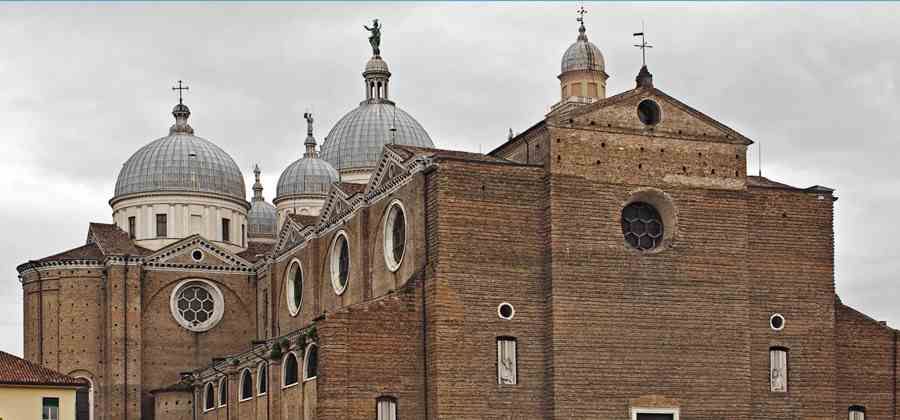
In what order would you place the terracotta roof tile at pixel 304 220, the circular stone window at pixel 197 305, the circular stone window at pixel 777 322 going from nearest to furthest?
1. the circular stone window at pixel 777 322
2. the terracotta roof tile at pixel 304 220
3. the circular stone window at pixel 197 305

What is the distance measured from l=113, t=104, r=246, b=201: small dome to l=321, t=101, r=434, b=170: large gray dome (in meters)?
5.01

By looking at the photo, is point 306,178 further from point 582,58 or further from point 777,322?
point 777,322

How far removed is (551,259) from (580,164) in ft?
9.25

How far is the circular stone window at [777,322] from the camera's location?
45.2 meters

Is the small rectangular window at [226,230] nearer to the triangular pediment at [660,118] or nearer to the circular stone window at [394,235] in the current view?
the circular stone window at [394,235]

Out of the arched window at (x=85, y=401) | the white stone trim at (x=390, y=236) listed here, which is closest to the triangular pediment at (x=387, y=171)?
the white stone trim at (x=390, y=236)

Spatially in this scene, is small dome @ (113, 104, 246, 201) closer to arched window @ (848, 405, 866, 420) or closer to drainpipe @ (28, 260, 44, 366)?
drainpipe @ (28, 260, 44, 366)

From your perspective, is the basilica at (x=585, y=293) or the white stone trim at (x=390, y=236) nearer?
the basilica at (x=585, y=293)

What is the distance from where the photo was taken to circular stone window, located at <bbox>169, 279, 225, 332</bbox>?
59688 millimetres

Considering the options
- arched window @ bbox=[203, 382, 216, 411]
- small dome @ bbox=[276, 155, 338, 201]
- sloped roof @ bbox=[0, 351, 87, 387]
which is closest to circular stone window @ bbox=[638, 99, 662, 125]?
arched window @ bbox=[203, 382, 216, 411]

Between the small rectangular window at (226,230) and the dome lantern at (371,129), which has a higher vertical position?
the dome lantern at (371,129)

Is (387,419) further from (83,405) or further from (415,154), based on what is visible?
(83,405)

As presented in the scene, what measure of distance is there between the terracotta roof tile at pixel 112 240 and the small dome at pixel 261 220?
12021 mm

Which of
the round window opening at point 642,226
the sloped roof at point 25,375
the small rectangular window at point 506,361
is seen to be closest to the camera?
the small rectangular window at point 506,361
